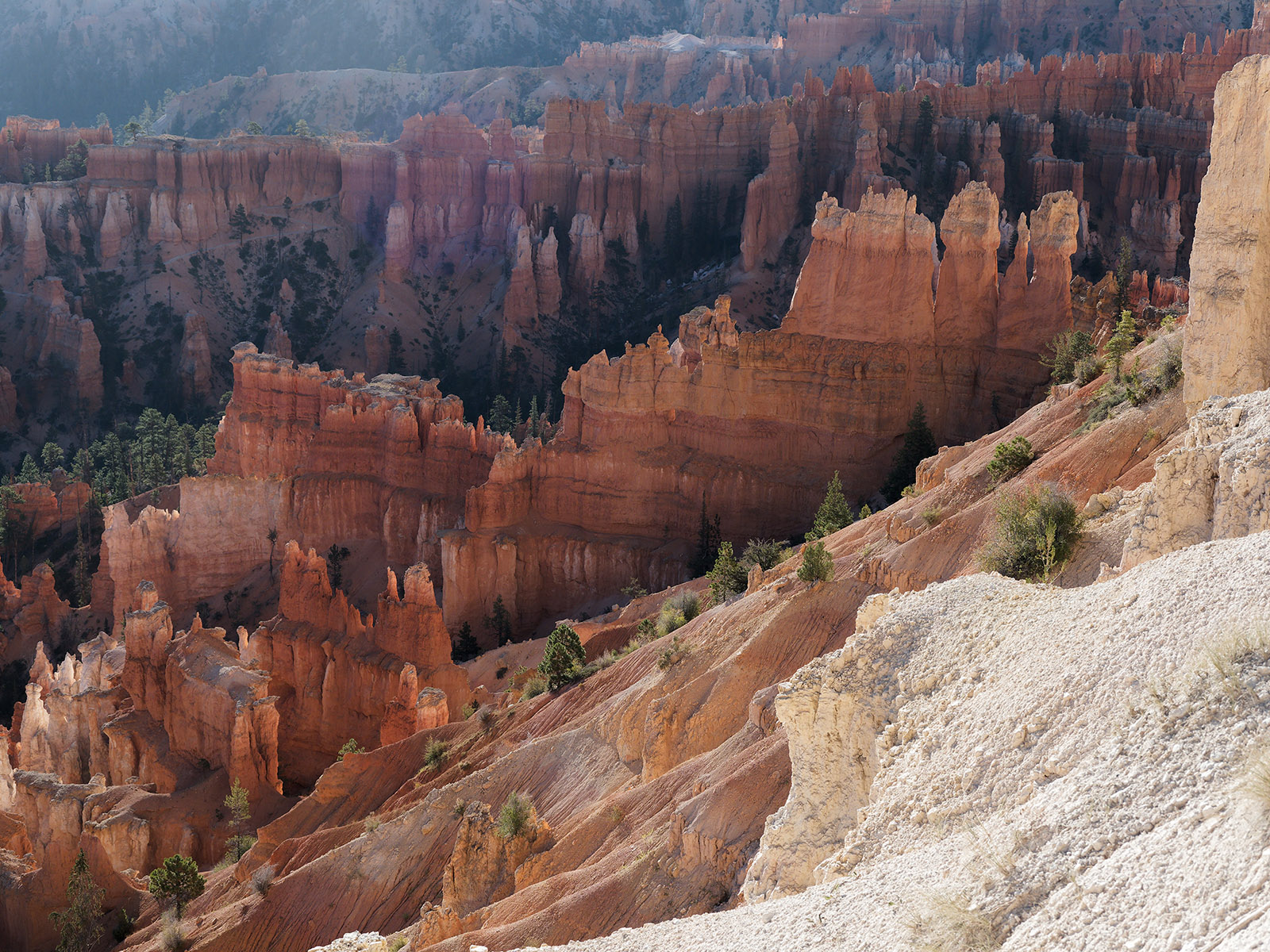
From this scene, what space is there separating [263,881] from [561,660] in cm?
770

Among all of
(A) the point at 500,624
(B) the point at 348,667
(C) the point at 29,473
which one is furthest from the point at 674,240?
(B) the point at 348,667

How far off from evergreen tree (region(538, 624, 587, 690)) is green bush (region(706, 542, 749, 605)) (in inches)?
133

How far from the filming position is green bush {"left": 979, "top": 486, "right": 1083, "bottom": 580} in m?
17.6

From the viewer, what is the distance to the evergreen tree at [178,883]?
29719 millimetres

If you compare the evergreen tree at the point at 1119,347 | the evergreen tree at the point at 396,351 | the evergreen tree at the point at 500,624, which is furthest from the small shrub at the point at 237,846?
the evergreen tree at the point at 396,351

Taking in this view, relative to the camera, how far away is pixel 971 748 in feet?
32.9

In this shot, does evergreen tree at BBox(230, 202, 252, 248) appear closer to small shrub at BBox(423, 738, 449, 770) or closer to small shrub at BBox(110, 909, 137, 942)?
small shrub at BBox(110, 909, 137, 942)

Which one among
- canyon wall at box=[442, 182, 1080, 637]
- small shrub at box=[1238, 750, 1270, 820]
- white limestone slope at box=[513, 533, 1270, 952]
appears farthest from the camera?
canyon wall at box=[442, 182, 1080, 637]

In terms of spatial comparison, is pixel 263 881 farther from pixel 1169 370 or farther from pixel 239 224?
pixel 239 224

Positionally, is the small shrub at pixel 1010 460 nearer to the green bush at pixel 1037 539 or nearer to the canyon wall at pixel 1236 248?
the green bush at pixel 1037 539

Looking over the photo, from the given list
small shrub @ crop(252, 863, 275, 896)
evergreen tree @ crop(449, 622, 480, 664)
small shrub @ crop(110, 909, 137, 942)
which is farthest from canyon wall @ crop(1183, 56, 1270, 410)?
evergreen tree @ crop(449, 622, 480, 664)

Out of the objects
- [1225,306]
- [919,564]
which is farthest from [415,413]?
[1225,306]

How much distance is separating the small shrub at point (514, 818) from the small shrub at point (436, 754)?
7019 mm

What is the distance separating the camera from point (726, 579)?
Answer: 31500 millimetres
